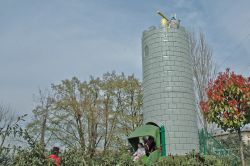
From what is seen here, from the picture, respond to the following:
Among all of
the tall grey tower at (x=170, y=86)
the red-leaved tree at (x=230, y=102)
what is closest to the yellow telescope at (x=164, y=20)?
the tall grey tower at (x=170, y=86)

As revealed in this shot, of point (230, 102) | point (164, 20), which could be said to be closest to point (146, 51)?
point (164, 20)

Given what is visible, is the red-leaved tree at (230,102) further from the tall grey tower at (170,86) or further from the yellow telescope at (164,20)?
the yellow telescope at (164,20)

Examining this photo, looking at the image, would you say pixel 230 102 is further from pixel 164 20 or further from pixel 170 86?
pixel 164 20

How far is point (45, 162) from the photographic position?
9.25 ft

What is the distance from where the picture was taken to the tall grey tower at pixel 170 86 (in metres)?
11.6

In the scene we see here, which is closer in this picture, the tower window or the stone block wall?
the stone block wall

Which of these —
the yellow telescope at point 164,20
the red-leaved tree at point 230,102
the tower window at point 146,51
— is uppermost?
the yellow telescope at point 164,20

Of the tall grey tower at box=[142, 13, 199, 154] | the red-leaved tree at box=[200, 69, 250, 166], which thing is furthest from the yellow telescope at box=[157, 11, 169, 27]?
the red-leaved tree at box=[200, 69, 250, 166]

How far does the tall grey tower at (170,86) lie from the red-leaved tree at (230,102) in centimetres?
148

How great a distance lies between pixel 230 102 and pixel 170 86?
2582 millimetres

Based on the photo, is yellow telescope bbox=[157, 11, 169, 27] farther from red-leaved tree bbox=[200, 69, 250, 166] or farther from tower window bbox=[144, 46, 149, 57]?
red-leaved tree bbox=[200, 69, 250, 166]

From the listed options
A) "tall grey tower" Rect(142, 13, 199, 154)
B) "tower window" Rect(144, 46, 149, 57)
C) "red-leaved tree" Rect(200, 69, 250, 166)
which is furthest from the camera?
"tower window" Rect(144, 46, 149, 57)

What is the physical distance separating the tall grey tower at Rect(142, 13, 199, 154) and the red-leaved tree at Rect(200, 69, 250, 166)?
4.86 feet

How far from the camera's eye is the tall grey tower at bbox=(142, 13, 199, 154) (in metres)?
11.6
